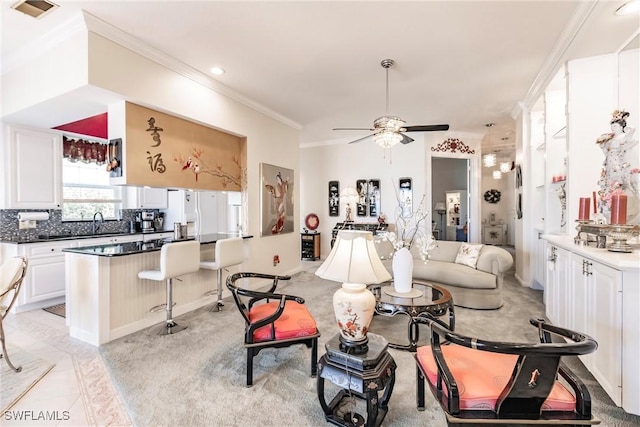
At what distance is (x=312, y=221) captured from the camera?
7664 mm

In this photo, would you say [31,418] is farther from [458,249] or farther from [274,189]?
[458,249]

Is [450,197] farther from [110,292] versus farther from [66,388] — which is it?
[66,388]

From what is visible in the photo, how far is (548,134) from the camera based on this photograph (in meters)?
3.89

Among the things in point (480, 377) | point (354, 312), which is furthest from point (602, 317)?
point (354, 312)

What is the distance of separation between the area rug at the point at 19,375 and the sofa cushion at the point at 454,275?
415cm

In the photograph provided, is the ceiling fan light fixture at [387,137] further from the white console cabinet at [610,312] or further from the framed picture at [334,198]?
the framed picture at [334,198]

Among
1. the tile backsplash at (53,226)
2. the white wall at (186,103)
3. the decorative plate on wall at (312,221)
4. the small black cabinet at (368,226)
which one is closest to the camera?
the white wall at (186,103)

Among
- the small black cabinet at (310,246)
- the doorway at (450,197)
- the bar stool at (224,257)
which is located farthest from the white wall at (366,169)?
the bar stool at (224,257)

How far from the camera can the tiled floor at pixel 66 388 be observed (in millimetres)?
1820

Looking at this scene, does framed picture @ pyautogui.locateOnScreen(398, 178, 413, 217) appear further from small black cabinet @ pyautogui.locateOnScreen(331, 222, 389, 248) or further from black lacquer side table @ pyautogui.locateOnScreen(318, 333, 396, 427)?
black lacquer side table @ pyautogui.locateOnScreen(318, 333, 396, 427)

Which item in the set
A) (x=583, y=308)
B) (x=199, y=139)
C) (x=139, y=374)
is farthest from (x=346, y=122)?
(x=139, y=374)

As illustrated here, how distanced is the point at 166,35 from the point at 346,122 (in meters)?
3.69

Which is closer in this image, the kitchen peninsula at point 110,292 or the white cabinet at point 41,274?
the kitchen peninsula at point 110,292

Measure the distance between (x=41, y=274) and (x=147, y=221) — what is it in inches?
64.8
